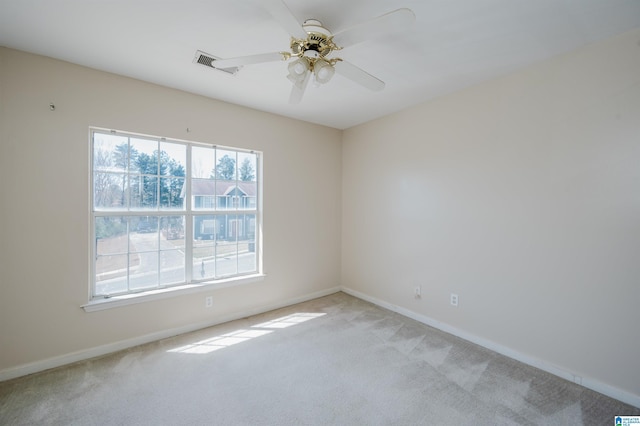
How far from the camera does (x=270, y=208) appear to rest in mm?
3584

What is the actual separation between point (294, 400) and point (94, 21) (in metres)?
2.93

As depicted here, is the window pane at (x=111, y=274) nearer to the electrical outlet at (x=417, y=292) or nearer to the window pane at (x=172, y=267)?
the window pane at (x=172, y=267)

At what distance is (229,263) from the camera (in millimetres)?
3348

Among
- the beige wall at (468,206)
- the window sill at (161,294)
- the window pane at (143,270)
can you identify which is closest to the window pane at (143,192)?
the beige wall at (468,206)

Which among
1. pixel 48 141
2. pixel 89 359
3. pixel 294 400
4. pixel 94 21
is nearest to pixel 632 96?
pixel 294 400

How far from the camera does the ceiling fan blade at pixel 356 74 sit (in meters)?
1.78

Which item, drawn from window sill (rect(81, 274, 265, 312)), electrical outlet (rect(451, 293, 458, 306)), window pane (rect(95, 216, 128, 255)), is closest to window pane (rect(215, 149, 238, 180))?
window pane (rect(95, 216, 128, 255))

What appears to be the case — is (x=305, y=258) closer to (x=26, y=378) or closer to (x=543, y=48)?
(x=26, y=378)

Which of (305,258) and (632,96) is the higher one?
(632,96)

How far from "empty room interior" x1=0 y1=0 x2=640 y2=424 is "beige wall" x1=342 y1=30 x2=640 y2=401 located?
0.05 ft

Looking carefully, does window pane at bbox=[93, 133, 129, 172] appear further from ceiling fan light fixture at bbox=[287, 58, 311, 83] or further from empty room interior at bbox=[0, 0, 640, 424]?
ceiling fan light fixture at bbox=[287, 58, 311, 83]

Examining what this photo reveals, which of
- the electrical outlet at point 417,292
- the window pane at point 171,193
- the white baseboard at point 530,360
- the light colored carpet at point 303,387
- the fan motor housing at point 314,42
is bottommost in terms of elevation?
the light colored carpet at point 303,387

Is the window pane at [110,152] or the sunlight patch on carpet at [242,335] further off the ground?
the window pane at [110,152]

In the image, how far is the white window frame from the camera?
2518 mm
